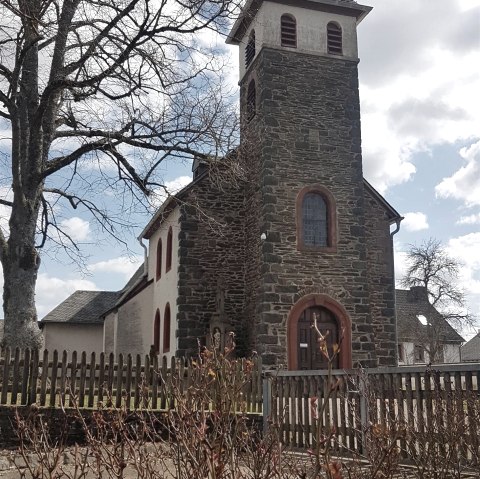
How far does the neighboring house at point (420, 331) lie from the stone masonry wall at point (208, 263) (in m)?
26.6

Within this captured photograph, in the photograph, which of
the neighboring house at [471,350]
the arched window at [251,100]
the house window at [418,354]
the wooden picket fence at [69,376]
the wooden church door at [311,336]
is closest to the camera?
the wooden picket fence at [69,376]

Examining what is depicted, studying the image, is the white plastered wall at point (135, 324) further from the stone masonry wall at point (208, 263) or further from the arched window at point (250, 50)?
the arched window at point (250, 50)

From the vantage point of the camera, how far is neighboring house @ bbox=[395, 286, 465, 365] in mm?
45241

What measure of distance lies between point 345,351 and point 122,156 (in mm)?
8826

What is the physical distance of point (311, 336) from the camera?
62.3 feet

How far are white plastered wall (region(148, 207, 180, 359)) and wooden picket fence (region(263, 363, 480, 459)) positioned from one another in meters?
10.2

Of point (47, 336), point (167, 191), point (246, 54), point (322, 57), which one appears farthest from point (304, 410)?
point (47, 336)

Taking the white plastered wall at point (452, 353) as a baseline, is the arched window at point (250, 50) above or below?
above

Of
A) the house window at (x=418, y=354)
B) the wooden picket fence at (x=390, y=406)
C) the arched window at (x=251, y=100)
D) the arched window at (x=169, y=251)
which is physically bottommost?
the wooden picket fence at (x=390, y=406)

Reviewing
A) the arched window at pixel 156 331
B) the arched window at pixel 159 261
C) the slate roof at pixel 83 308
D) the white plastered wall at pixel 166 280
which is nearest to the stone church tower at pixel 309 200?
the white plastered wall at pixel 166 280

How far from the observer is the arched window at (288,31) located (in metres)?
20.8

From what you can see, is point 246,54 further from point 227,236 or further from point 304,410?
point 304,410

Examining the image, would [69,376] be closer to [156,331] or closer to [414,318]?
[156,331]

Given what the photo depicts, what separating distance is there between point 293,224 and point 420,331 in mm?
32204
